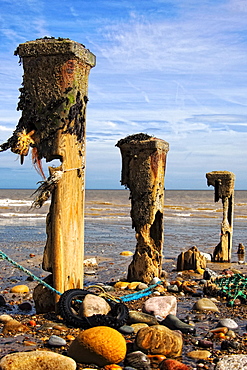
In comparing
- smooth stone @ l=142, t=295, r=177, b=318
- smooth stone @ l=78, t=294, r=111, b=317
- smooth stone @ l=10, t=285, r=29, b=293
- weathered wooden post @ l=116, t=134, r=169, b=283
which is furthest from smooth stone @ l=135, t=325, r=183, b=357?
weathered wooden post @ l=116, t=134, r=169, b=283

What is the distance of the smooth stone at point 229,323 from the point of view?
7402 millimetres

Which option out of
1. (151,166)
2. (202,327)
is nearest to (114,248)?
(151,166)

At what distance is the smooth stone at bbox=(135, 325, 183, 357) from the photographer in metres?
5.90

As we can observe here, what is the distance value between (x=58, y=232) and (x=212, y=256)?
10.1 m

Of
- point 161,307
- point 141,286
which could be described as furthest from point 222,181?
point 161,307

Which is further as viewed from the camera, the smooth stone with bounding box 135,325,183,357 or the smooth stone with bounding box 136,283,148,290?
the smooth stone with bounding box 136,283,148,290

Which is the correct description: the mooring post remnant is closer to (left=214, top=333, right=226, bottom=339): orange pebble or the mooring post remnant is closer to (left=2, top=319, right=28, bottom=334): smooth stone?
(left=214, top=333, right=226, bottom=339): orange pebble

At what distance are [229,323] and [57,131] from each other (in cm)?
431

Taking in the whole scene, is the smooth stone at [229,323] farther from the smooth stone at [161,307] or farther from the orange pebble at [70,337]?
the orange pebble at [70,337]

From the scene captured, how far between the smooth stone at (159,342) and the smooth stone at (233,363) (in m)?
0.61

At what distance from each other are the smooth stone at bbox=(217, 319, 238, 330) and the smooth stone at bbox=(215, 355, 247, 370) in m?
1.62

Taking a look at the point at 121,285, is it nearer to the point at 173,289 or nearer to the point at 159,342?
the point at 173,289

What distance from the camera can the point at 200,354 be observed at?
601 cm

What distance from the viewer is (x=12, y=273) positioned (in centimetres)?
1219
